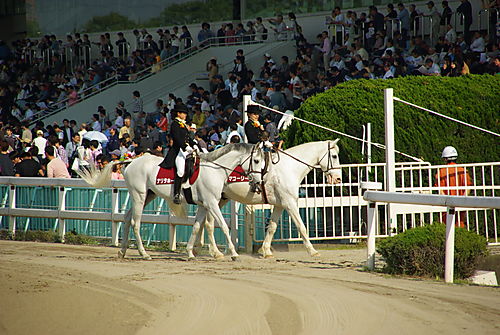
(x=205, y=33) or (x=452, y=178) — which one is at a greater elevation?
(x=205, y=33)

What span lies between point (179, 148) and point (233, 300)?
189 inches

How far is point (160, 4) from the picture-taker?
33.3 metres

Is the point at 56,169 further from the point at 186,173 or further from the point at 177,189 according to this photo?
the point at 186,173

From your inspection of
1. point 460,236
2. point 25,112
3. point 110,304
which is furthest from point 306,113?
point 25,112

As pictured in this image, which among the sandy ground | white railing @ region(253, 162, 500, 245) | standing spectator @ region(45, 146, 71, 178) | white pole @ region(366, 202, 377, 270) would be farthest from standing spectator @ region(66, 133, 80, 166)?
white pole @ region(366, 202, 377, 270)

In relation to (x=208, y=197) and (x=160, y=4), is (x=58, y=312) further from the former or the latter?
(x=160, y=4)

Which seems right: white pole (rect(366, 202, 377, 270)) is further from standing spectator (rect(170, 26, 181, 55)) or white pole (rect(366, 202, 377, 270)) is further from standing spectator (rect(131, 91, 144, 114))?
standing spectator (rect(170, 26, 181, 55))

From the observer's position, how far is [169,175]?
522 inches

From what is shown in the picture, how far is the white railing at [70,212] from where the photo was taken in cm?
1484

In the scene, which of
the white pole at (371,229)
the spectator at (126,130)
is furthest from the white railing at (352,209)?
the spectator at (126,130)

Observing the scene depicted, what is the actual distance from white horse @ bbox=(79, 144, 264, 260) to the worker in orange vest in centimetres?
280

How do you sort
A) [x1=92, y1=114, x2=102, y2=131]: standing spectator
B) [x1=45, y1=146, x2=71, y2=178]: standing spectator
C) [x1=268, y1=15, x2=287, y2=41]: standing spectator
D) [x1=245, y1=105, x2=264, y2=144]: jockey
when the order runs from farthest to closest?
1. [x1=268, y1=15, x2=287, y2=41]: standing spectator
2. [x1=92, y1=114, x2=102, y2=131]: standing spectator
3. [x1=45, y1=146, x2=71, y2=178]: standing spectator
4. [x1=245, y1=105, x2=264, y2=144]: jockey

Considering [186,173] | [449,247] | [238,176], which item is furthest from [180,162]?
[449,247]

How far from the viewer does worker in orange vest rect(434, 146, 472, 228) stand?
12937mm
